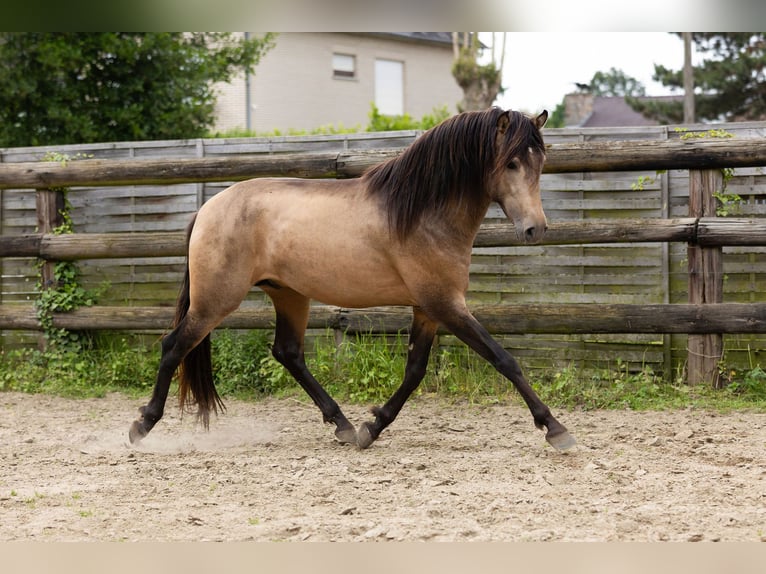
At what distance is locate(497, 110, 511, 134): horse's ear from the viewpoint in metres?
3.99

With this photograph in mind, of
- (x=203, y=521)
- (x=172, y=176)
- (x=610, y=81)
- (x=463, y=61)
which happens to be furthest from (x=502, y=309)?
(x=610, y=81)

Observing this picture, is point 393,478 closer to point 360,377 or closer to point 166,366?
point 166,366

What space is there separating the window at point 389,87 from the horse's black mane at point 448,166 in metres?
20.3

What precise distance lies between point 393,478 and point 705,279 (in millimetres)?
3136

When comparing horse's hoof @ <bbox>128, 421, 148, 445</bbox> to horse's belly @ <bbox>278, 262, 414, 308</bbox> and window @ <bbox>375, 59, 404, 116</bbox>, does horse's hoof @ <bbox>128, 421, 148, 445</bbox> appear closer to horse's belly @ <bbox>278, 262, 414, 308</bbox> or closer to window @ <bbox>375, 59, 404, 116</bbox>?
horse's belly @ <bbox>278, 262, 414, 308</bbox>

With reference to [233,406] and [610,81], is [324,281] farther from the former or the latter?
[610,81]

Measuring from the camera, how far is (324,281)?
15.0ft

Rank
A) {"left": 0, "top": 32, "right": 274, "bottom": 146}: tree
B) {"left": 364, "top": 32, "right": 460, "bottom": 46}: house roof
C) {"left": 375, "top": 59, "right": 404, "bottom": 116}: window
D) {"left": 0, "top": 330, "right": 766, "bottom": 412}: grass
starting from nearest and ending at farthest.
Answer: {"left": 0, "top": 330, "right": 766, "bottom": 412}: grass → {"left": 0, "top": 32, "right": 274, "bottom": 146}: tree → {"left": 364, "top": 32, "right": 460, "bottom": 46}: house roof → {"left": 375, "top": 59, "right": 404, "bottom": 116}: window

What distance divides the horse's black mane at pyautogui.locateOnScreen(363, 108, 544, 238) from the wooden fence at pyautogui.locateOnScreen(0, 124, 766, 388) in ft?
5.41

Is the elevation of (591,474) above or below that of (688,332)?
below

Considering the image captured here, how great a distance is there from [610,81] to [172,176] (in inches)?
2659

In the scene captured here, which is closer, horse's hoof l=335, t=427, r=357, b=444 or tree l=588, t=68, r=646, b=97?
horse's hoof l=335, t=427, r=357, b=444

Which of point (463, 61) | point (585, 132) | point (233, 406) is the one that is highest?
point (463, 61)

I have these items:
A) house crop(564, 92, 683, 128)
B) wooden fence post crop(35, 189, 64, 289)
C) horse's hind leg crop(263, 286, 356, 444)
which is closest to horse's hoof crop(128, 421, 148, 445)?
horse's hind leg crop(263, 286, 356, 444)
